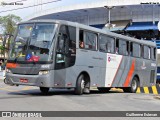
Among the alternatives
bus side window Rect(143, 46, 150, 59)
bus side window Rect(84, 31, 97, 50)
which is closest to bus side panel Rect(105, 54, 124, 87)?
bus side window Rect(84, 31, 97, 50)

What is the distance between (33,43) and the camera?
49.5ft

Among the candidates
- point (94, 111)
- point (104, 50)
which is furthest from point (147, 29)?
point (94, 111)

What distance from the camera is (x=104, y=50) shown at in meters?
18.4

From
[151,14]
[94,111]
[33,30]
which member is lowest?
[94,111]

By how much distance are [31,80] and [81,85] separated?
102 inches

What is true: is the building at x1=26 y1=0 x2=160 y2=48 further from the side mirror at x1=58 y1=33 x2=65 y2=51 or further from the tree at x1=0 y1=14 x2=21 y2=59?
the side mirror at x1=58 y1=33 x2=65 y2=51

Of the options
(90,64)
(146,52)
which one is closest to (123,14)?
(146,52)

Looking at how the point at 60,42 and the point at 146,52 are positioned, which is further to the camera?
the point at 146,52

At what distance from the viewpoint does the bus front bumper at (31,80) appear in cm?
1465

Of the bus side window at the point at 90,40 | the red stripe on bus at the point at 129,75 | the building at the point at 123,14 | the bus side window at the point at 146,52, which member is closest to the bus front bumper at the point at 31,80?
the bus side window at the point at 90,40

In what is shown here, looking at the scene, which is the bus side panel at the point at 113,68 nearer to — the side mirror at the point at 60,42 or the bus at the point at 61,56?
the bus at the point at 61,56

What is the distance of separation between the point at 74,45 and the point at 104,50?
2870 mm

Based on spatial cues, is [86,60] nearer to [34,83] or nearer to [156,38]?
[34,83]

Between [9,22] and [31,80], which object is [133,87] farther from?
[9,22]
